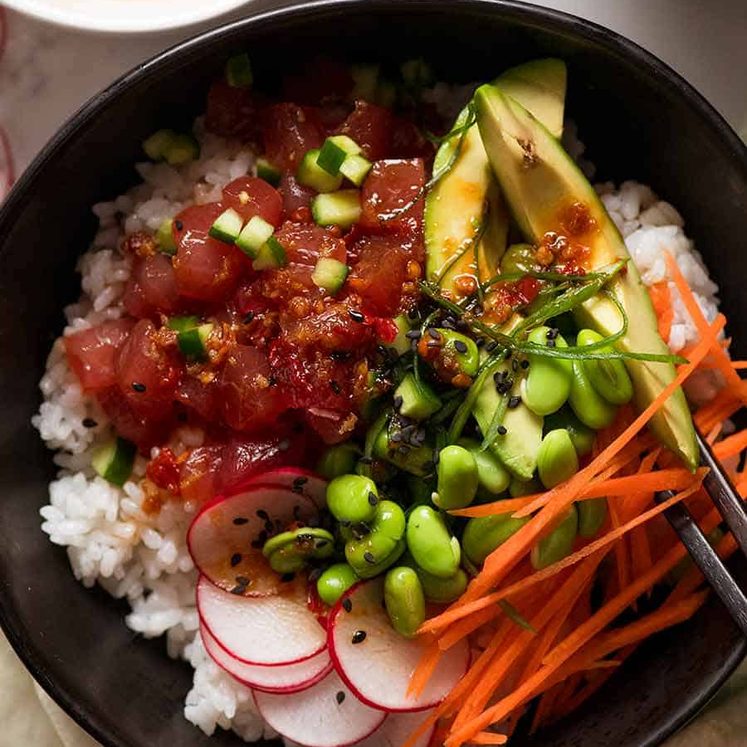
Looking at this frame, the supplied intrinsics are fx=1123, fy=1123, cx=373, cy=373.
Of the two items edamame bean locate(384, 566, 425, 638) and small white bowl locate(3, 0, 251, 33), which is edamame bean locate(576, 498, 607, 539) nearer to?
edamame bean locate(384, 566, 425, 638)

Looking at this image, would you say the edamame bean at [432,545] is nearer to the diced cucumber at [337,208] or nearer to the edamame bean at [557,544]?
the edamame bean at [557,544]

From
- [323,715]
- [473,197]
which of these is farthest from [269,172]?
[323,715]

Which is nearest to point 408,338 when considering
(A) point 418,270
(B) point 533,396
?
(A) point 418,270

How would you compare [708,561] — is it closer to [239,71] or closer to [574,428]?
[574,428]

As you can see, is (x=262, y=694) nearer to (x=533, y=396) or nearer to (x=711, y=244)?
(x=533, y=396)

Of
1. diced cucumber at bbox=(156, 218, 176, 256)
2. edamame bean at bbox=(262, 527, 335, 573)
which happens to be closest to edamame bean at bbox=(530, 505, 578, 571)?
edamame bean at bbox=(262, 527, 335, 573)

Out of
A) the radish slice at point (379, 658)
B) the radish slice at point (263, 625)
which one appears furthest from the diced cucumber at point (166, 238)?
the radish slice at point (379, 658)
